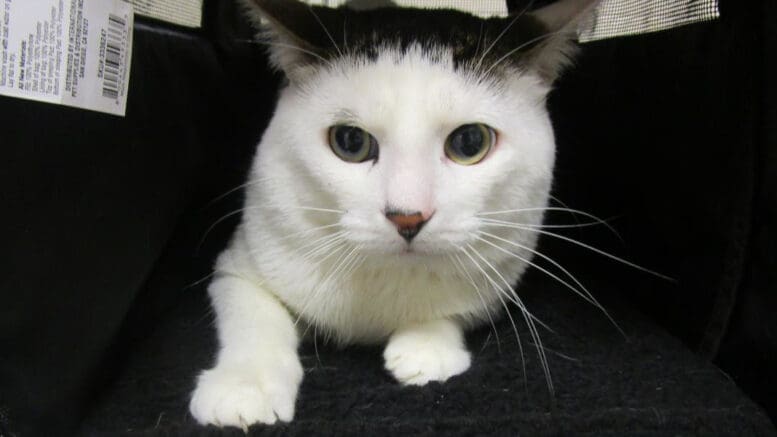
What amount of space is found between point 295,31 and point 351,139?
0.74 feet

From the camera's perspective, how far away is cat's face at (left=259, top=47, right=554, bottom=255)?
0.92m

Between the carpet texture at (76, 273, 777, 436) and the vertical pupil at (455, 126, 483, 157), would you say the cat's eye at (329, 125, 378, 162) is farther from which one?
the carpet texture at (76, 273, 777, 436)

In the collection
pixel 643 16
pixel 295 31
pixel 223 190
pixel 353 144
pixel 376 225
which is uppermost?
pixel 643 16

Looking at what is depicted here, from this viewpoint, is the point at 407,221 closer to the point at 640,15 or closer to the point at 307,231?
the point at 307,231

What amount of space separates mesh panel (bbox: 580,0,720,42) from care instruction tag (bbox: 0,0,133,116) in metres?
0.84

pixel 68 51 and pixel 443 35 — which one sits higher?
pixel 443 35

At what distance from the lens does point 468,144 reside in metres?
1.00

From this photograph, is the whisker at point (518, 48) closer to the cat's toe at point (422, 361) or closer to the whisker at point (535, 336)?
the whisker at point (535, 336)

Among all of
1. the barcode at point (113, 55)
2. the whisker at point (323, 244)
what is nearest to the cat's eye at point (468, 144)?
the whisker at point (323, 244)

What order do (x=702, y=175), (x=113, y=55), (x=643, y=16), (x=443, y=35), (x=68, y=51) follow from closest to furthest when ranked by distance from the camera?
(x=68, y=51) → (x=113, y=55) → (x=443, y=35) → (x=702, y=175) → (x=643, y=16)

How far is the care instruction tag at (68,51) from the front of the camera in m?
0.77

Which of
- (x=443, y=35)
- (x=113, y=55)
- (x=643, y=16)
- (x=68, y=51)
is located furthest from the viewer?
(x=643, y=16)

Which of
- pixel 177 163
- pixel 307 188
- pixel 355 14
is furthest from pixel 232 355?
pixel 355 14

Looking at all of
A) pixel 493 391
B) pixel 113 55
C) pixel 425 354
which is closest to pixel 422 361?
pixel 425 354
